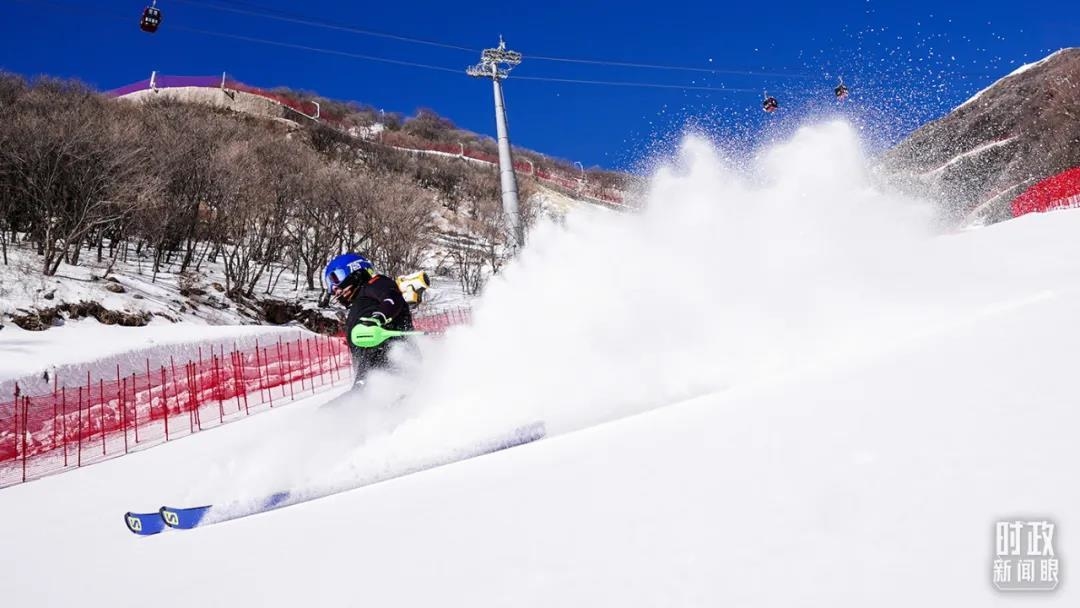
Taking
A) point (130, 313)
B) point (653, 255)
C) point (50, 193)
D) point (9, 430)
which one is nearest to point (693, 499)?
point (653, 255)

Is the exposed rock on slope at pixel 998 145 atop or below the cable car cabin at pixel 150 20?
atop

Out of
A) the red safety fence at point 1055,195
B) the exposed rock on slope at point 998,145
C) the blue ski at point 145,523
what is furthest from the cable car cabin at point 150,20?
the exposed rock on slope at point 998,145

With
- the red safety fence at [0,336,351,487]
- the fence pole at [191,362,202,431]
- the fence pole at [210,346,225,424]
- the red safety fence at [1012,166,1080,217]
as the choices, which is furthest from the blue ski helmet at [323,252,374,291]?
the red safety fence at [1012,166,1080,217]

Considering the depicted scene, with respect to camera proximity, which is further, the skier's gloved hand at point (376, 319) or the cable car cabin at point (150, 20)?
the cable car cabin at point (150, 20)

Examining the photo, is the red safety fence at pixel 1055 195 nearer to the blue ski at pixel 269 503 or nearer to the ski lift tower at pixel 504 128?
the ski lift tower at pixel 504 128

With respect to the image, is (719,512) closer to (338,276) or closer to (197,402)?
(338,276)

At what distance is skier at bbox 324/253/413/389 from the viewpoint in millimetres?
6094

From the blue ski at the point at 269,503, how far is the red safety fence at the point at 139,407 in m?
3.30

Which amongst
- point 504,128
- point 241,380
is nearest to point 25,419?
point 241,380

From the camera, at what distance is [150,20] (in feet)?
58.3

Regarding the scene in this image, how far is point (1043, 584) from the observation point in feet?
5.89

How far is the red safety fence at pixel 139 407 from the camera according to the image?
10891mm

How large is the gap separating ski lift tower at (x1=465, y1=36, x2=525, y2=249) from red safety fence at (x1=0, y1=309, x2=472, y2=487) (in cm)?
1401

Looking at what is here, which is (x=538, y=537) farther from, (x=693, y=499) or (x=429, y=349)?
(x=429, y=349)
